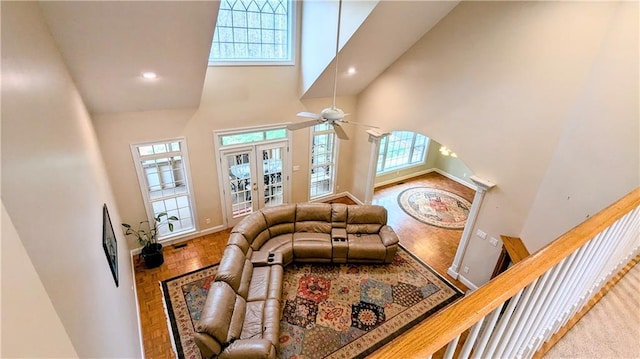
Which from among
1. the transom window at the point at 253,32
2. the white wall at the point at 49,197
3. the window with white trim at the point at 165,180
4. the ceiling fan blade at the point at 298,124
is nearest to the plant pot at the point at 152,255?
the window with white trim at the point at 165,180

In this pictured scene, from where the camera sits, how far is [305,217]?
238 inches

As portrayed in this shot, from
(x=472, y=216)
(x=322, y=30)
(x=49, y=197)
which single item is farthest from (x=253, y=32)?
(x=472, y=216)

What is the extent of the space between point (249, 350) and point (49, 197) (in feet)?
9.50

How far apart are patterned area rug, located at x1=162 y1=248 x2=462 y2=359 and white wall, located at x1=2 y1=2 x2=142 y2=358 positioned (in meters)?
2.35

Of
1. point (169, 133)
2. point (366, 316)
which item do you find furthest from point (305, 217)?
point (169, 133)

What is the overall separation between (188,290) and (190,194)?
190cm

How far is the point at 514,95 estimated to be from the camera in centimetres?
423

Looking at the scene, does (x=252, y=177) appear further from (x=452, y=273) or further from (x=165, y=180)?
(x=452, y=273)

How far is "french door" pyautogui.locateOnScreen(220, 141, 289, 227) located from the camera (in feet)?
20.9

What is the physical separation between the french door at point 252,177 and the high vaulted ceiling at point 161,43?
4.84 feet

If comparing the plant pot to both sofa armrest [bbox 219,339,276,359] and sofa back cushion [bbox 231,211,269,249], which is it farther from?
sofa armrest [bbox 219,339,276,359]

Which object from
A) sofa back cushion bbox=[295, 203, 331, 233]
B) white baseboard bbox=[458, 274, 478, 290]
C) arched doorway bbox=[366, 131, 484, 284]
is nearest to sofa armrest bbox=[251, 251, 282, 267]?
sofa back cushion bbox=[295, 203, 331, 233]

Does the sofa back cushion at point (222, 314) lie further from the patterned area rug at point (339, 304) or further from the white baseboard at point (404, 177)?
the white baseboard at point (404, 177)

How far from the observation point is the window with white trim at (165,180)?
542cm
